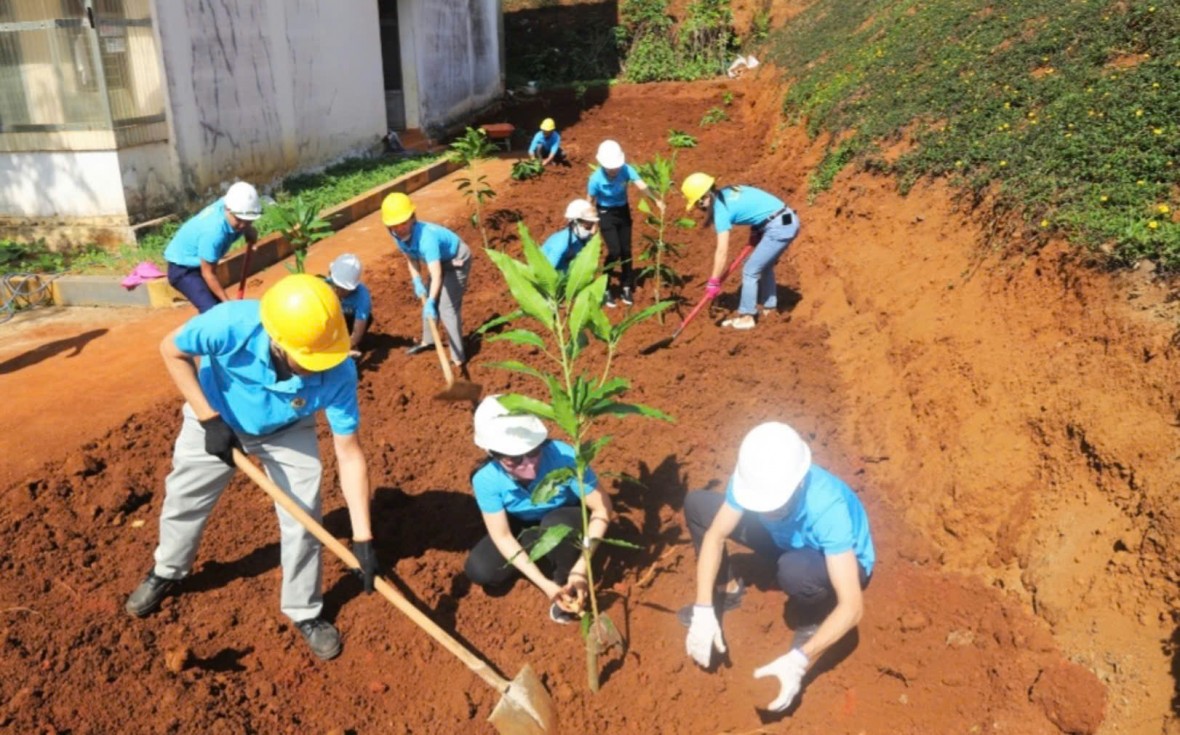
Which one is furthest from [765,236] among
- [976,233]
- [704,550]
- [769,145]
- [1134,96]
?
[769,145]

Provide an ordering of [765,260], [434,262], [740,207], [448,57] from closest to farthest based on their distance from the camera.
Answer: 1. [434,262]
2. [740,207]
3. [765,260]
4. [448,57]

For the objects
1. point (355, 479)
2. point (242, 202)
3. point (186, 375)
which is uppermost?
point (242, 202)

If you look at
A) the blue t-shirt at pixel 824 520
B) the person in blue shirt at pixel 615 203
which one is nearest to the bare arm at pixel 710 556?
the blue t-shirt at pixel 824 520

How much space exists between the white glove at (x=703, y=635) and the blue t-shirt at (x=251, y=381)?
1569mm

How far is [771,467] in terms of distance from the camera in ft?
9.52

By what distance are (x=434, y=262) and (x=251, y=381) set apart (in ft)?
8.22

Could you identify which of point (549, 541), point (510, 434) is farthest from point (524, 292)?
point (549, 541)

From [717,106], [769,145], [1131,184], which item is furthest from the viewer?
[717,106]

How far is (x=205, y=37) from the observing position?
9.44 m

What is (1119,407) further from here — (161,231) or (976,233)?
(161,231)

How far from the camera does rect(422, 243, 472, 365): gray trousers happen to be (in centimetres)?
600

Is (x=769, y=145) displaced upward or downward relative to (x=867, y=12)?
downward

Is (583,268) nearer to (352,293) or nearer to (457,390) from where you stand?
(457,390)

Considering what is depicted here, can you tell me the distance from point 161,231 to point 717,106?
39.4 ft
